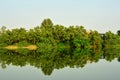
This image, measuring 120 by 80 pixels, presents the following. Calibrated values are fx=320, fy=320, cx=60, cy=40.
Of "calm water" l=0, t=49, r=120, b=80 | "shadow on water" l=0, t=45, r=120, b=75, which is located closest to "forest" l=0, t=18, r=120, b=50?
"shadow on water" l=0, t=45, r=120, b=75

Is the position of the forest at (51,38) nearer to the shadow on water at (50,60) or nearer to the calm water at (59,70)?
the shadow on water at (50,60)

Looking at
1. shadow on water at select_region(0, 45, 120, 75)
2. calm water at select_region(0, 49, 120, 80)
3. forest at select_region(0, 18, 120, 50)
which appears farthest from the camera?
forest at select_region(0, 18, 120, 50)

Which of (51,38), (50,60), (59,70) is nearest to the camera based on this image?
(59,70)

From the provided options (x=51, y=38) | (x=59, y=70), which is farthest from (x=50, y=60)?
(x=51, y=38)

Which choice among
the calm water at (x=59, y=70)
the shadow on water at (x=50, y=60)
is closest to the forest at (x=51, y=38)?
the shadow on water at (x=50, y=60)

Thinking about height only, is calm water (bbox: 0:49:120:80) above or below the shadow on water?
below

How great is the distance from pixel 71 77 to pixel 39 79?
1386mm

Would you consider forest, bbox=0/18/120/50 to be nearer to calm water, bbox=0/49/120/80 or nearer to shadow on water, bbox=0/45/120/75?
shadow on water, bbox=0/45/120/75

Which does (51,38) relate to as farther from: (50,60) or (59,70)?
(59,70)

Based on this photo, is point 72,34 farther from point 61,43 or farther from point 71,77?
point 71,77

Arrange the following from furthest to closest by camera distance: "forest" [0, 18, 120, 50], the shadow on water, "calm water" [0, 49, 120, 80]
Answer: "forest" [0, 18, 120, 50], the shadow on water, "calm water" [0, 49, 120, 80]

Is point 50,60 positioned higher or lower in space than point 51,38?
lower

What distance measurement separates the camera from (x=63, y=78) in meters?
12.5

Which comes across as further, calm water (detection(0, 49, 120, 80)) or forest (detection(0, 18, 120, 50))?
forest (detection(0, 18, 120, 50))
